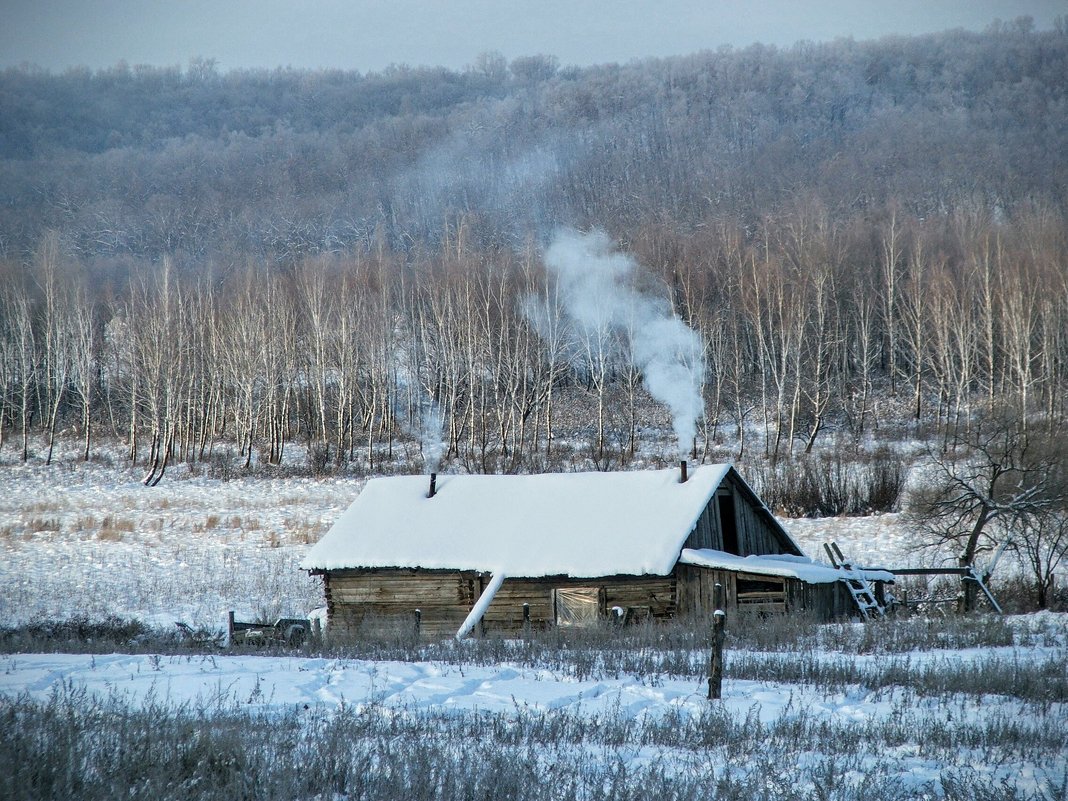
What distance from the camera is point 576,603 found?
20.6m

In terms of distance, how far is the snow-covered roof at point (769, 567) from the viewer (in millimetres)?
19062

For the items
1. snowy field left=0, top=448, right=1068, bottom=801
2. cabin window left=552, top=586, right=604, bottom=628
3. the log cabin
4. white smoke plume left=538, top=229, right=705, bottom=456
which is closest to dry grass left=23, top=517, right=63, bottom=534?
the log cabin

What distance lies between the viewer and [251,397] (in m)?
44.8

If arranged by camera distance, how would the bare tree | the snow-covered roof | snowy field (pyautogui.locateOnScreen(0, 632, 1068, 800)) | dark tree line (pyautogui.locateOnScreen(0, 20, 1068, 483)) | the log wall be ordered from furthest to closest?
dark tree line (pyautogui.locateOnScreen(0, 20, 1068, 483)), the bare tree, the log wall, the snow-covered roof, snowy field (pyautogui.locateOnScreen(0, 632, 1068, 800))

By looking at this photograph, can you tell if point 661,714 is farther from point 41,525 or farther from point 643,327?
point 643,327

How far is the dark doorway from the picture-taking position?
22.8 metres

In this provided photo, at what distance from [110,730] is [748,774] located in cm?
466

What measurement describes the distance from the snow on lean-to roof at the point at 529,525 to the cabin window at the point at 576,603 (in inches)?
37.9

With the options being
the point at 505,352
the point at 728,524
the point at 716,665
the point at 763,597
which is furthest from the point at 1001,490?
Result: the point at 505,352

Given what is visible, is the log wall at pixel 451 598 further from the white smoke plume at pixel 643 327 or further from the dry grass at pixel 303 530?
the white smoke plume at pixel 643 327

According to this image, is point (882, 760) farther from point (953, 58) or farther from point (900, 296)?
point (953, 58)

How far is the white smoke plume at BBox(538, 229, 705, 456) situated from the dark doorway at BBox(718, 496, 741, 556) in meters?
19.2

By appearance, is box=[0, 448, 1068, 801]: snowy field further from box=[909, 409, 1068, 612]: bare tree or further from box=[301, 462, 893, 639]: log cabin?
box=[301, 462, 893, 639]: log cabin

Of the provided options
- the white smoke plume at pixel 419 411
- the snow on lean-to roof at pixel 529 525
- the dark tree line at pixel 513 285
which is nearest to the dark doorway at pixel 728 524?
the snow on lean-to roof at pixel 529 525
